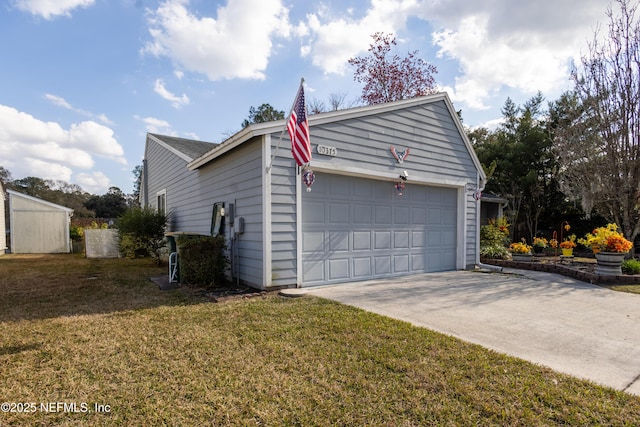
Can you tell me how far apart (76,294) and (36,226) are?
13.4m

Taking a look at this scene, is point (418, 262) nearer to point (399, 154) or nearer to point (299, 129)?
point (399, 154)

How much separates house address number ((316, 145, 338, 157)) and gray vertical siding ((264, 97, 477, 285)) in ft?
0.22

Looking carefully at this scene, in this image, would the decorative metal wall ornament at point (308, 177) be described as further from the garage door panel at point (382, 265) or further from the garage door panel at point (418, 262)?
the garage door panel at point (418, 262)

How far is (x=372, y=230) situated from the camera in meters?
6.84

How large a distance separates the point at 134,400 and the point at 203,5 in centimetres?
778

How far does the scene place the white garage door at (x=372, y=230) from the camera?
6.06 meters

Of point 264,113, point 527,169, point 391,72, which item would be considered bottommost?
point 527,169

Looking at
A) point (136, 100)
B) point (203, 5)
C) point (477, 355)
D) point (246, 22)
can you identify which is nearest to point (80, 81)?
point (136, 100)

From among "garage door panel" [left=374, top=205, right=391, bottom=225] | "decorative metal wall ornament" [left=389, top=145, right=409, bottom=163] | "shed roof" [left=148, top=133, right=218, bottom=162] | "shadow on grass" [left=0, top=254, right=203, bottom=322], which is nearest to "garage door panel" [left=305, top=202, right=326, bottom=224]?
"garage door panel" [left=374, top=205, right=391, bottom=225]

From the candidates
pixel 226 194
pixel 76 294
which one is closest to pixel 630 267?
pixel 226 194

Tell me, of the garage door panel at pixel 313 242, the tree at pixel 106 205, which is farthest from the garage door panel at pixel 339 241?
the tree at pixel 106 205

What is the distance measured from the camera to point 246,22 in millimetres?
7465

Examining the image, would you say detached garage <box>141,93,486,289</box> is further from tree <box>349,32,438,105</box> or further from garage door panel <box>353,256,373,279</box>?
tree <box>349,32,438,105</box>

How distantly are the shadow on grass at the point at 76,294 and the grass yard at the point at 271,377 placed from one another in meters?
0.43
